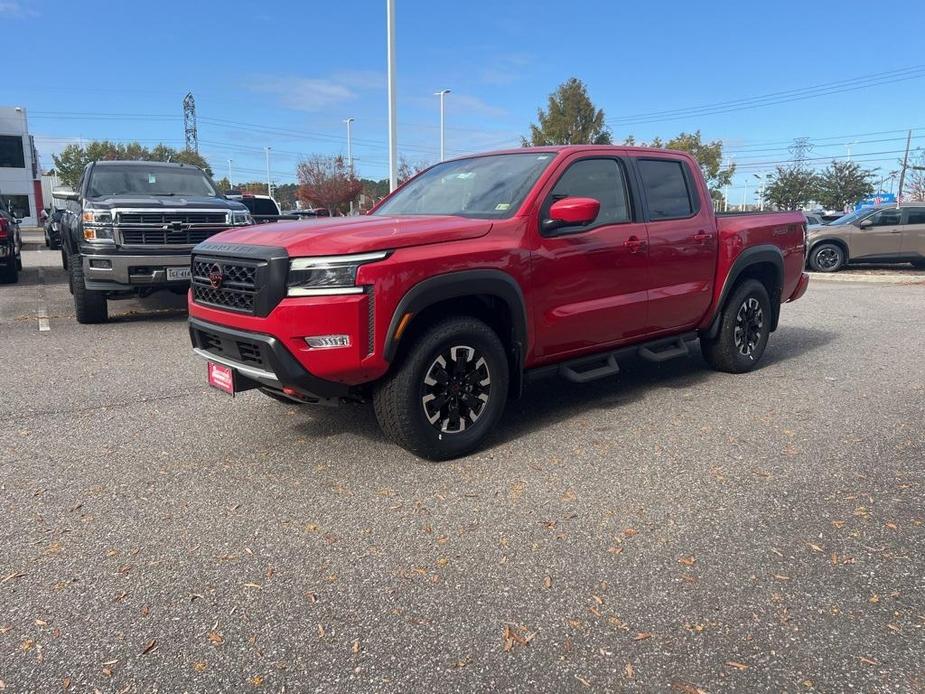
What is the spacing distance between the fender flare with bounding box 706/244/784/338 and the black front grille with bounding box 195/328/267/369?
3874 mm

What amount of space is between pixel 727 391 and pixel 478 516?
123 inches

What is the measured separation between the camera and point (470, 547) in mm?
3113

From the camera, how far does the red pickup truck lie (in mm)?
3666

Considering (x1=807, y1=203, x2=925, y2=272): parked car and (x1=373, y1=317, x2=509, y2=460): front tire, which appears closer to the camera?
(x1=373, y1=317, x2=509, y2=460): front tire

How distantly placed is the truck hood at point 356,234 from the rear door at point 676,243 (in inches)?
66.7

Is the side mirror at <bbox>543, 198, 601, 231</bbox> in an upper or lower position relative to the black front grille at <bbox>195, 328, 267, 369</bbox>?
upper

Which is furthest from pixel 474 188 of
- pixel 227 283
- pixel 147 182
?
pixel 147 182

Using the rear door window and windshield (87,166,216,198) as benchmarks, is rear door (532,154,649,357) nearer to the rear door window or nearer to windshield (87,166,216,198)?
the rear door window

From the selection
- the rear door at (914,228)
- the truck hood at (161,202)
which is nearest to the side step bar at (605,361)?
the truck hood at (161,202)

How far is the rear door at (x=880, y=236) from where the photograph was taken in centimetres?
1617

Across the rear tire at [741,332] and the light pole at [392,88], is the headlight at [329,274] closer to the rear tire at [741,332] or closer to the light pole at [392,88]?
the rear tire at [741,332]

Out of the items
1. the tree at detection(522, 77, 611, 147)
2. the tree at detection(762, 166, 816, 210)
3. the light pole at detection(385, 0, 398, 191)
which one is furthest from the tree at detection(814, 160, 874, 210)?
the light pole at detection(385, 0, 398, 191)

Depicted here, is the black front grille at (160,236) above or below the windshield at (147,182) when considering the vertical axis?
below

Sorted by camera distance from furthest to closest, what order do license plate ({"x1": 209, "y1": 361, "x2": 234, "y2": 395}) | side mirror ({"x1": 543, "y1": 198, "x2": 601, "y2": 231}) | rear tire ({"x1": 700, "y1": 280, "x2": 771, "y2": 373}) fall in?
rear tire ({"x1": 700, "y1": 280, "x2": 771, "y2": 373}) → side mirror ({"x1": 543, "y1": 198, "x2": 601, "y2": 231}) → license plate ({"x1": 209, "y1": 361, "x2": 234, "y2": 395})
